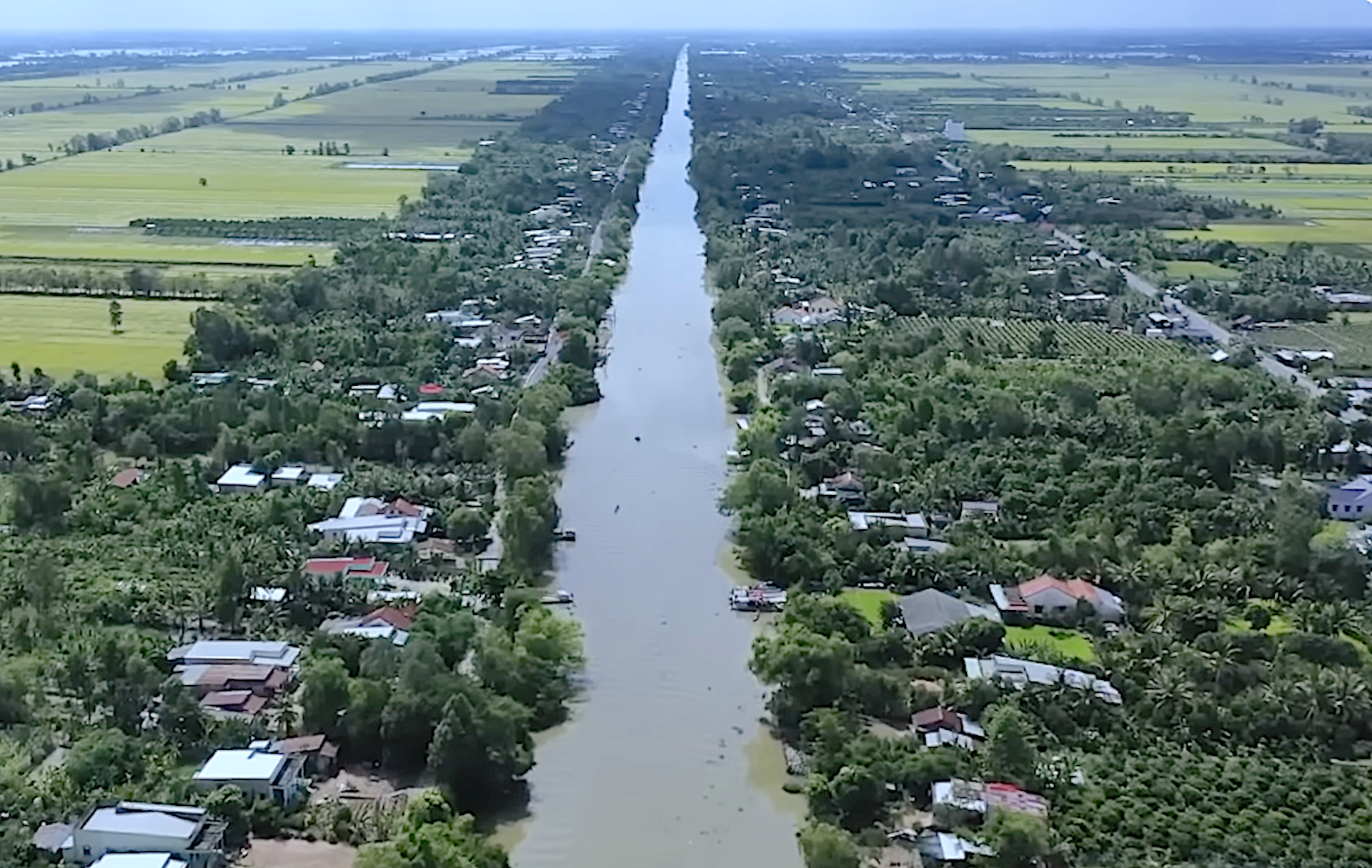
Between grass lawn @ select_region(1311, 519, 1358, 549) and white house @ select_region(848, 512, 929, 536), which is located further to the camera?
white house @ select_region(848, 512, 929, 536)

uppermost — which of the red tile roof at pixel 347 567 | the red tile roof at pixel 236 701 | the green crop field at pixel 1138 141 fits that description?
the green crop field at pixel 1138 141

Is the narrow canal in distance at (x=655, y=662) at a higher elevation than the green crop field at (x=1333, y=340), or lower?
lower

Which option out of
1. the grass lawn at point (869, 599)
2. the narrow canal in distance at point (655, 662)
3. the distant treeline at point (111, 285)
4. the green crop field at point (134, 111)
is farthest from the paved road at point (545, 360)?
the green crop field at point (134, 111)

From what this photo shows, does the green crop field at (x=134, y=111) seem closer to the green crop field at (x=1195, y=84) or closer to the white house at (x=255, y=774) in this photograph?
the green crop field at (x=1195, y=84)

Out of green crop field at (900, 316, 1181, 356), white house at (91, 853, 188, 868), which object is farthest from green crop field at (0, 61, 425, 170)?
white house at (91, 853, 188, 868)

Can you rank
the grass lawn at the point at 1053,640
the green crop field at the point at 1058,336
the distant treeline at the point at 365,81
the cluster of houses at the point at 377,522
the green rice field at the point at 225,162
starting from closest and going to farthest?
the grass lawn at the point at 1053,640, the cluster of houses at the point at 377,522, the green crop field at the point at 1058,336, the green rice field at the point at 225,162, the distant treeline at the point at 365,81

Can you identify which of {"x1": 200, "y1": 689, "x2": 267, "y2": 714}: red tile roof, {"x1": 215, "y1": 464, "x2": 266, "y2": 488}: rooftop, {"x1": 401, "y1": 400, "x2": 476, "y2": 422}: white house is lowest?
{"x1": 200, "y1": 689, "x2": 267, "y2": 714}: red tile roof

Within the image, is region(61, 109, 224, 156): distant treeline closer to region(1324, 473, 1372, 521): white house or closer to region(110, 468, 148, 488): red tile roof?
region(110, 468, 148, 488): red tile roof
